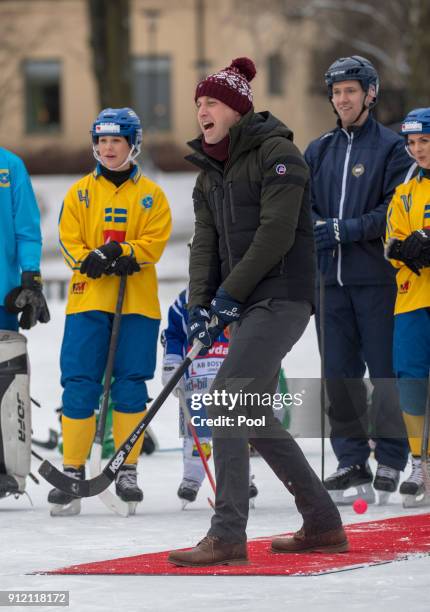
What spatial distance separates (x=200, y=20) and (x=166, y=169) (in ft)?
19.3

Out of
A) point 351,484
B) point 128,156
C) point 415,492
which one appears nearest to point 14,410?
point 128,156

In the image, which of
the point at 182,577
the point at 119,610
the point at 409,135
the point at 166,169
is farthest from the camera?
the point at 166,169

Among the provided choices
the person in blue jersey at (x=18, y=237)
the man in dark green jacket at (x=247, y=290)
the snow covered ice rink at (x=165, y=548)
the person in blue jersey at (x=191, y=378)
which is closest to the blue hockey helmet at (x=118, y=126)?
the person in blue jersey at (x=18, y=237)

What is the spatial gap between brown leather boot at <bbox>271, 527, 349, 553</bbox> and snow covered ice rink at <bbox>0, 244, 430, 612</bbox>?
0.98 feet

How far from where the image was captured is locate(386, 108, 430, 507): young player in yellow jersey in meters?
6.34

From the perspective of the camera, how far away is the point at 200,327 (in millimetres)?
5188

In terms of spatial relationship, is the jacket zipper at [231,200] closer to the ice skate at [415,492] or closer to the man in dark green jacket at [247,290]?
the man in dark green jacket at [247,290]

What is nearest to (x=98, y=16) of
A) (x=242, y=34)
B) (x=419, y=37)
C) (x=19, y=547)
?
(x=419, y=37)

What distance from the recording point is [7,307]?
661 centimetres

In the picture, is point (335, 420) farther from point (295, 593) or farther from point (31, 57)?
point (31, 57)

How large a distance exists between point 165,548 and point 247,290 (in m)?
1.03

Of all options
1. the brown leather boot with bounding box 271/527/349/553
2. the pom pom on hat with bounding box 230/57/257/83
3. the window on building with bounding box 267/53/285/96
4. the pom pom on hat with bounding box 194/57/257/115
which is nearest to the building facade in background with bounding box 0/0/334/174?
the window on building with bounding box 267/53/285/96

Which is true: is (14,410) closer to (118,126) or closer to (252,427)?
(118,126)

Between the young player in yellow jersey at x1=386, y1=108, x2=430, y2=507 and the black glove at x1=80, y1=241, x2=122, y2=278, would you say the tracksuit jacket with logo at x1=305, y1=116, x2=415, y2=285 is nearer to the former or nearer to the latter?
the young player in yellow jersey at x1=386, y1=108, x2=430, y2=507
